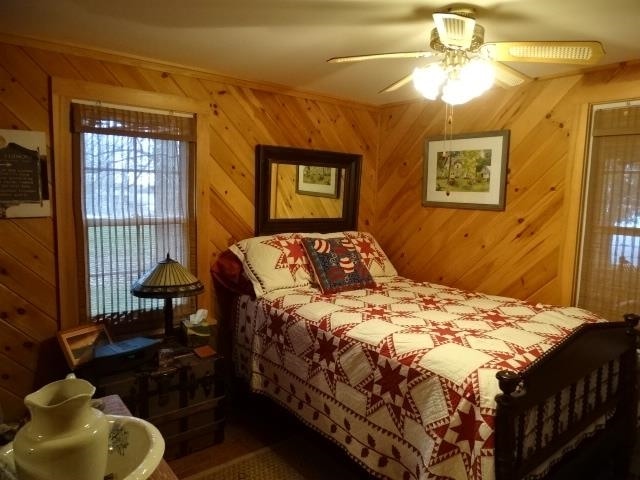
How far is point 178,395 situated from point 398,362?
1256mm

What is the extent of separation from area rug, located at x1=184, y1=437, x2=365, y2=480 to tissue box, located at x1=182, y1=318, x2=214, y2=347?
680 mm

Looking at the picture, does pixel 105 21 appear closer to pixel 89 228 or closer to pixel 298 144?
pixel 89 228

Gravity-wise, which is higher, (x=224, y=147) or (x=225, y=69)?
(x=225, y=69)

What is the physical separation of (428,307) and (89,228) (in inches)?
78.4

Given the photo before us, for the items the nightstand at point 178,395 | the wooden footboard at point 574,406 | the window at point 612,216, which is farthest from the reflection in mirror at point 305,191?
the wooden footboard at point 574,406

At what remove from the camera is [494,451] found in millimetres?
1443

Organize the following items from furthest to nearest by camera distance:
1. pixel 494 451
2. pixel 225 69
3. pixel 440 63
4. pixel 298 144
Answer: pixel 298 144, pixel 225 69, pixel 440 63, pixel 494 451

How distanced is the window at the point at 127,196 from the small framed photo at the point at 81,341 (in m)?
0.12

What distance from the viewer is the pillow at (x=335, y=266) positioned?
282 centimetres

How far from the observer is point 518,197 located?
287 cm

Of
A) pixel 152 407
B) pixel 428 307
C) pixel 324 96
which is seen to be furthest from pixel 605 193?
pixel 152 407

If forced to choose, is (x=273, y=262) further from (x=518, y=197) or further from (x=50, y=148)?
(x=518, y=197)

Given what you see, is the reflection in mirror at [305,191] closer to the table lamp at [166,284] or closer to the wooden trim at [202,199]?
the wooden trim at [202,199]

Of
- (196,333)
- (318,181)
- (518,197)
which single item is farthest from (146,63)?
(518,197)
